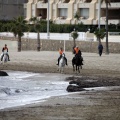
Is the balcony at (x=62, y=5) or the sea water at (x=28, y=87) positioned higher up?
the balcony at (x=62, y=5)

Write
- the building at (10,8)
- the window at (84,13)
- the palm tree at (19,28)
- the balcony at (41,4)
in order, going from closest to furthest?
1. the palm tree at (19,28)
2. the window at (84,13)
3. the balcony at (41,4)
4. the building at (10,8)

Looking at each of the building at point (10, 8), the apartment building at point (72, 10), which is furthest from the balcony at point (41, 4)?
the building at point (10, 8)

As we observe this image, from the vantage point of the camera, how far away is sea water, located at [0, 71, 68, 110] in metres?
21.7

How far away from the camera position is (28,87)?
2717 centimetres

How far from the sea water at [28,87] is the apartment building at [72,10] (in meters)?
52.4

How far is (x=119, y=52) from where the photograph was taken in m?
63.0

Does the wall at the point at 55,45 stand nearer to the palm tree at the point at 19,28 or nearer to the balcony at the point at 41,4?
Answer: the palm tree at the point at 19,28

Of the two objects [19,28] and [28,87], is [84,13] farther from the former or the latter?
[28,87]

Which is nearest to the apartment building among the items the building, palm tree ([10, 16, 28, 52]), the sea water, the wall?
the building

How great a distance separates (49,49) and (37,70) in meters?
33.6

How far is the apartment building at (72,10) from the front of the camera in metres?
87.3

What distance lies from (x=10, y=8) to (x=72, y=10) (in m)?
14.8

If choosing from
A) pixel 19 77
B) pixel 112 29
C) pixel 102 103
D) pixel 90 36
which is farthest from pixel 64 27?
pixel 102 103

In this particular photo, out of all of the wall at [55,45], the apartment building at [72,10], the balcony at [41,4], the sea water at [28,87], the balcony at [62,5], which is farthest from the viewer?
the balcony at [41,4]
